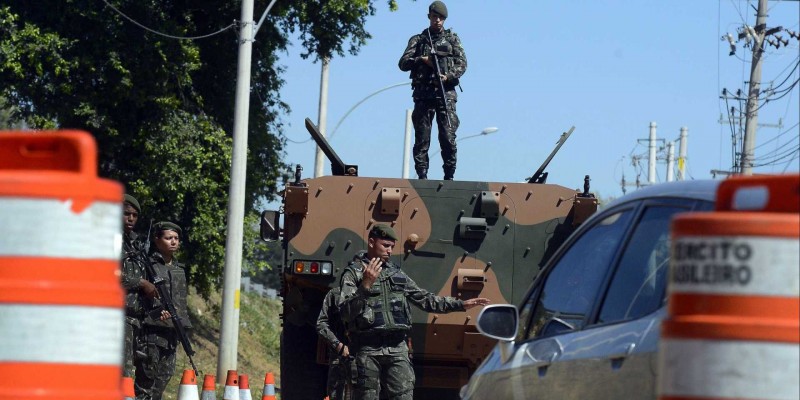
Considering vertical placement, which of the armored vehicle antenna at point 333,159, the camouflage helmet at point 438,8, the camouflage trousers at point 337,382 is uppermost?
the camouflage helmet at point 438,8

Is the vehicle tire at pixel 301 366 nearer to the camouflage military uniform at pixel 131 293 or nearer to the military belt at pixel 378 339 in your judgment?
the camouflage military uniform at pixel 131 293

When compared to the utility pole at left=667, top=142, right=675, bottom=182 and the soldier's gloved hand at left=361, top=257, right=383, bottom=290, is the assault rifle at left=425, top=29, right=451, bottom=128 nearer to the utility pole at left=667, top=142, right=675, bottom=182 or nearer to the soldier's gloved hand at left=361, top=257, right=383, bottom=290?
the soldier's gloved hand at left=361, top=257, right=383, bottom=290

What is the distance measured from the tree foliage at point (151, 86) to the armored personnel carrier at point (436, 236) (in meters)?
11.0

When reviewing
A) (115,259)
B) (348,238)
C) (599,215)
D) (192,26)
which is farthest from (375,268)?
(192,26)

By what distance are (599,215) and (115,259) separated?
2.30 meters

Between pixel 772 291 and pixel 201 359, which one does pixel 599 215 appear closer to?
pixel 772 291

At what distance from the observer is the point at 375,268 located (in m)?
9.57

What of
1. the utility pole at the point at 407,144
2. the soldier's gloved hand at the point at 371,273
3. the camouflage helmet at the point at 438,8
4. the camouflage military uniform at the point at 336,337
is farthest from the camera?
the utility pole at the point at 407,144

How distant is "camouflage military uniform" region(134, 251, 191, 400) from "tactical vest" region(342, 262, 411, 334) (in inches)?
61.3

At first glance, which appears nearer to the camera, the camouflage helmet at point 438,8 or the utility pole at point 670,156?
the camouflage helmet at point 438,8

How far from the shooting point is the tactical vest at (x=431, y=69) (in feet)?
44.4

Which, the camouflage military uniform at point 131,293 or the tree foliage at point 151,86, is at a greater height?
the tree foliage at point 151,86

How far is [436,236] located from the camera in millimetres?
11578

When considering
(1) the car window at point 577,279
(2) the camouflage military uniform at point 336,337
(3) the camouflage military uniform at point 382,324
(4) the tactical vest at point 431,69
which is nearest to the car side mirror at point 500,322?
(1) the car window at point 577,279
